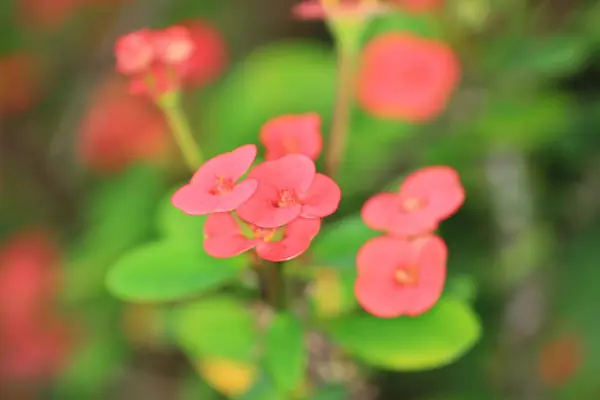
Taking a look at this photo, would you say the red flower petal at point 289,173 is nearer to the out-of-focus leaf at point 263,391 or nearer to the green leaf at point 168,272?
the green leaf at point 168,272

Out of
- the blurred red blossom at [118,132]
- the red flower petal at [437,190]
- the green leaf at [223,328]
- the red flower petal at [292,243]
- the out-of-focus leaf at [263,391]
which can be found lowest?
the out-of-focus leaf at [263,391]

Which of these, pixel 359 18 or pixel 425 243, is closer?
pixel 425 243

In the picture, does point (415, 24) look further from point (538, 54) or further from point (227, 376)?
point (227, 376)

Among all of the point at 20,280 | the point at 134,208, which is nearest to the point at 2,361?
the point at 20,280

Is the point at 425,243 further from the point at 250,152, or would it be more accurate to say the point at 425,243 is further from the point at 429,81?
the point at 429,81

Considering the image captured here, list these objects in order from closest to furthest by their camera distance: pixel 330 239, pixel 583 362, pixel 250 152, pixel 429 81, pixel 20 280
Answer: pixel 250 152, pixel 330 239, pixel 429 81, pixel 583 362, pixel 20 280

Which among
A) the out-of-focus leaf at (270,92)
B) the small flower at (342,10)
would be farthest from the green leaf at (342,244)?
the out-of-focus leaf at (270,92)

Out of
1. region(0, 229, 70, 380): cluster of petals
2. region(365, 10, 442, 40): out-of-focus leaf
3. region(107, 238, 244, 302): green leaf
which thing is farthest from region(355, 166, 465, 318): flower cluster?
region(0, 229, 70, 380): cluster of petals
